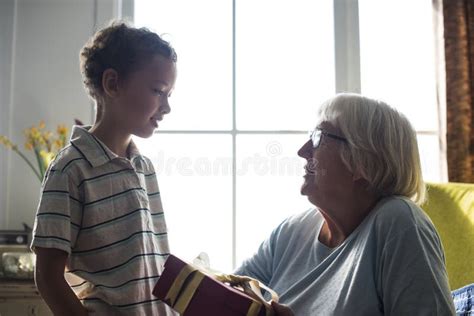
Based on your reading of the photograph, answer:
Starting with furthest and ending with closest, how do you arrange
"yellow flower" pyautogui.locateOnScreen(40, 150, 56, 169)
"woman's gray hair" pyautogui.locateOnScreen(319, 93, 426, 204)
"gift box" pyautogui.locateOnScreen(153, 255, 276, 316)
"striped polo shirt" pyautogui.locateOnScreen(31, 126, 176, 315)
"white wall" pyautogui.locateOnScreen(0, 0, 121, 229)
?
"white wall" pyautogui.locateOnScreen(0, 0, 121, 229) < "yellow flower" pyautogui.locateOnScreen(40, 150, 56, 169) < "woman's gray hair" pyautogui.locateOnScreen(319, 93, 426, 204) < "striped polo shirt" pyautogui.locateOnScreen(31, 126, 176, 315) < "gift box" pyautogui.locateOnScreen(153, 255, 276, 316)

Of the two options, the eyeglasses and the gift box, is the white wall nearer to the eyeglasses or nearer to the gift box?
the eyeglasses

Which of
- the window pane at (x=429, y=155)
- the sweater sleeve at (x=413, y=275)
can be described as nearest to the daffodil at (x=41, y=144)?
the sweater sleeve at (x=413, y=275)

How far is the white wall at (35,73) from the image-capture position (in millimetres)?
2480

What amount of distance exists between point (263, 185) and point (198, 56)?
0.79m

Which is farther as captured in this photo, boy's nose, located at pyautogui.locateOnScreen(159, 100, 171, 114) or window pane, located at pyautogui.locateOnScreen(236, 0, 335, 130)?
window pane, located at pyautogui.locateOnScreen(236, 0, 335, 130)

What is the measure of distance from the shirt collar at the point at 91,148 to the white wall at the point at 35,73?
1.41 meters

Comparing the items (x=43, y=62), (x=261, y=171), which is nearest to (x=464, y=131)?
(x=261, y=171)

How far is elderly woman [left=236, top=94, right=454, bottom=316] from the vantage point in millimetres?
974

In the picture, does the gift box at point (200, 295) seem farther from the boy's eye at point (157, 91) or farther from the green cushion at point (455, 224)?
the green cushion at point (455, 224)

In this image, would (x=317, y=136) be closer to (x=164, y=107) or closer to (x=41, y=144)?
(x=164, y=107)

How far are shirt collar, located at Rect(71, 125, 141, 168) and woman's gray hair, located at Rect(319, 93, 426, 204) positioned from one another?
58 cm

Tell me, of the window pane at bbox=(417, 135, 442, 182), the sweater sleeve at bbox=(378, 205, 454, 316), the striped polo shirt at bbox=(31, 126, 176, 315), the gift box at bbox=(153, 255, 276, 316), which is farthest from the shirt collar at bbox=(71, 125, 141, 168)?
the window pane at bbox=(417, 135, 442, 182)

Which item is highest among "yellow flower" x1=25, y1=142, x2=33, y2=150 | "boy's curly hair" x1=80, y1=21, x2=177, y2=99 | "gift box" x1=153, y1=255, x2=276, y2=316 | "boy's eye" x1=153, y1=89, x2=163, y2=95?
"boy's curly hair" x1=80, y1=21, x2=177, y2=99

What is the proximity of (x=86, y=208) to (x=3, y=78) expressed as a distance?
5.82 feet
